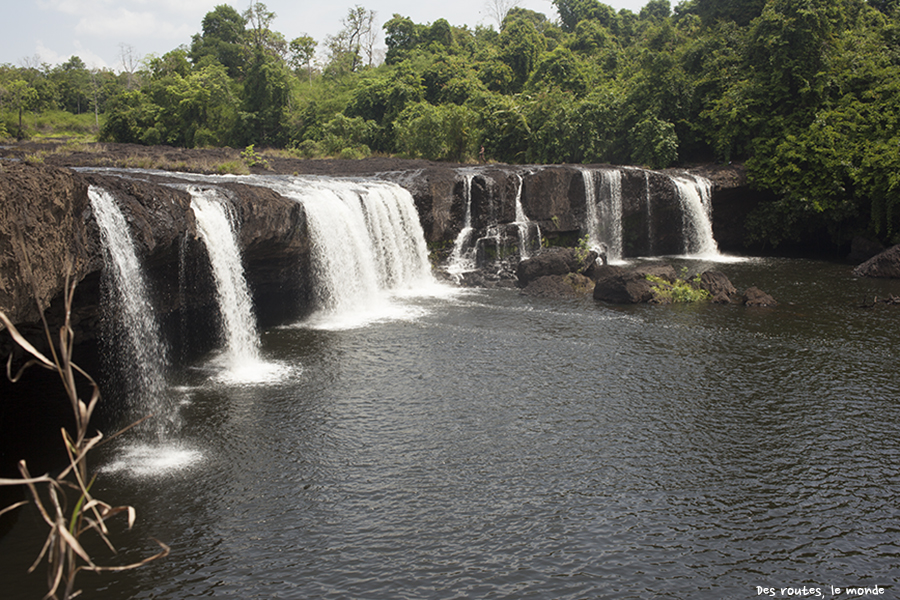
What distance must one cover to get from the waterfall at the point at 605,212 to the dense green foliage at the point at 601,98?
6.52 meters

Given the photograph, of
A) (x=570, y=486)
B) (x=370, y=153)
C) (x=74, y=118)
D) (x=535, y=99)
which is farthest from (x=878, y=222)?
(x=74, y=118)

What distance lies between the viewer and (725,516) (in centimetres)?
781

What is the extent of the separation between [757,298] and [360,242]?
1155 cm

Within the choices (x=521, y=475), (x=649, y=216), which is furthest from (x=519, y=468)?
(x=649, y=216)

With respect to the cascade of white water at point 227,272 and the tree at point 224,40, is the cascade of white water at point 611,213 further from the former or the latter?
the tree at point 224,40

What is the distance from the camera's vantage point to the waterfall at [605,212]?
25875 millimetres

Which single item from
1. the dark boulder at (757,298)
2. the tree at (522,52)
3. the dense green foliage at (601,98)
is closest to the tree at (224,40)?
the dense green foliage at (601,98)

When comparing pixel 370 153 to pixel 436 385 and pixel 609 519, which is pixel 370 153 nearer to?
pixel 436 385

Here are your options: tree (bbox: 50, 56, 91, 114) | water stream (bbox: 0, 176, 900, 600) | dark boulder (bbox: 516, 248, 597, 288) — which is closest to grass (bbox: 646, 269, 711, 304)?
dark boulder (bbox: 516, 248, 597, 288)

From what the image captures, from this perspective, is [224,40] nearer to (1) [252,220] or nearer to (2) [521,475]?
(1) [252,220]

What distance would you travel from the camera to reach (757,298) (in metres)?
18.5

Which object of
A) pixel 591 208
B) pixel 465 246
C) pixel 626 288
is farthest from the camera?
pixel 591 208

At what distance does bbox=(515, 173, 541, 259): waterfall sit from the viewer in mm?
23953

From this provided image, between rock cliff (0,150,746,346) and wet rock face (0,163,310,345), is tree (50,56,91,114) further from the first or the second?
wet rock face (0,163,310,345)
